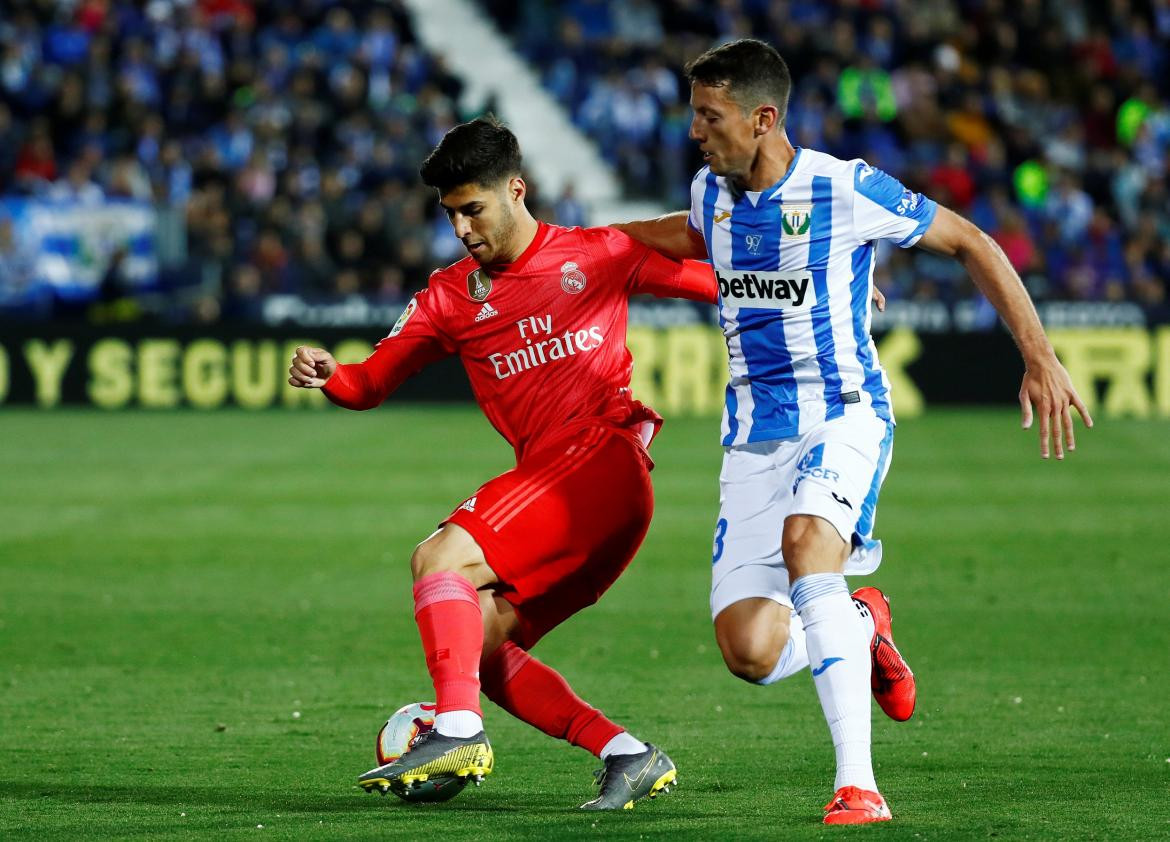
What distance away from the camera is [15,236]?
2330 cm

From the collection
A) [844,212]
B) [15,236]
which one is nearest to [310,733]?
[844,212]

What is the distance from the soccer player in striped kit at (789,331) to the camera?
523cm

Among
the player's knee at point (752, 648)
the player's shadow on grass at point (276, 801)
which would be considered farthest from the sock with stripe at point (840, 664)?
the player's shadow on grass at point (276, 801)

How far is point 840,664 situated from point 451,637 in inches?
41.6

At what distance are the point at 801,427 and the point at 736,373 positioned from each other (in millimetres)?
294

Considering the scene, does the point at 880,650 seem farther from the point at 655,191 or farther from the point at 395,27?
the point at 395,27

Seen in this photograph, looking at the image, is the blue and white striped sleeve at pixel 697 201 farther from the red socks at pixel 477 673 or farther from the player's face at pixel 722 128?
the red socks at pixel 477 673

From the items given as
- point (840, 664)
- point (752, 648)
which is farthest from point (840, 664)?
point (752, 648)

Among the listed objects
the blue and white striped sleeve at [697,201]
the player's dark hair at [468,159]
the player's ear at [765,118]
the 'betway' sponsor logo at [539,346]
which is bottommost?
the 'betway' sponsor logo at [539,346]

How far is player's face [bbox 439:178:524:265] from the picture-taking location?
17.7 ft

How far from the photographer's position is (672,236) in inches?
230

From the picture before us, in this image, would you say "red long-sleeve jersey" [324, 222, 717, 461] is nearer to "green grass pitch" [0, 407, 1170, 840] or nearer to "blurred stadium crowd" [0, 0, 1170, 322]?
"green grass pitch" [0, 407, 1170, 840]

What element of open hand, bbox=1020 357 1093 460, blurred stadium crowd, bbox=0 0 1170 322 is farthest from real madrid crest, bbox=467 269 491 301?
blurred stadium crowd, bbox=0 0 1170 322

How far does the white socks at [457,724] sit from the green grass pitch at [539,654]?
0.24 m
